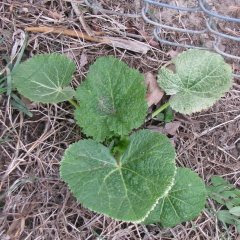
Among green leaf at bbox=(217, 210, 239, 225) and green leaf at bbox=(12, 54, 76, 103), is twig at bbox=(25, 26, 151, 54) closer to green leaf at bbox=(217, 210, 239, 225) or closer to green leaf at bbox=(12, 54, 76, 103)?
green leaf at bbox=(12, 54, 76, 103)

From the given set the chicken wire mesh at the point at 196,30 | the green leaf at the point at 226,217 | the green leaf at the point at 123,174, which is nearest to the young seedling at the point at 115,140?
the green leaf at the point at 123,174

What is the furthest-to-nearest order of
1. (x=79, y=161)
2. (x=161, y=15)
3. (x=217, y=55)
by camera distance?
(x=161, y=15) → (x=217, y=55) → (x=79, y=161)

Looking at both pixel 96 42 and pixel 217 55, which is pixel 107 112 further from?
pixel 217 55

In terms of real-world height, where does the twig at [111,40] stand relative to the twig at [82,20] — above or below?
below

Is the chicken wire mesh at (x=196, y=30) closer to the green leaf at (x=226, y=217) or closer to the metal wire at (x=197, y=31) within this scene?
the metal wire at (x=197, y=31)

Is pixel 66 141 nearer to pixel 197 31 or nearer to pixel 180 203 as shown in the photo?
pixel 180 203

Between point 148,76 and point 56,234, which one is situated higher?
point 148,76

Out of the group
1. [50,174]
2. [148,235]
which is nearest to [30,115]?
[50,174]

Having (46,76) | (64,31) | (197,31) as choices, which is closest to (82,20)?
(64,31)
